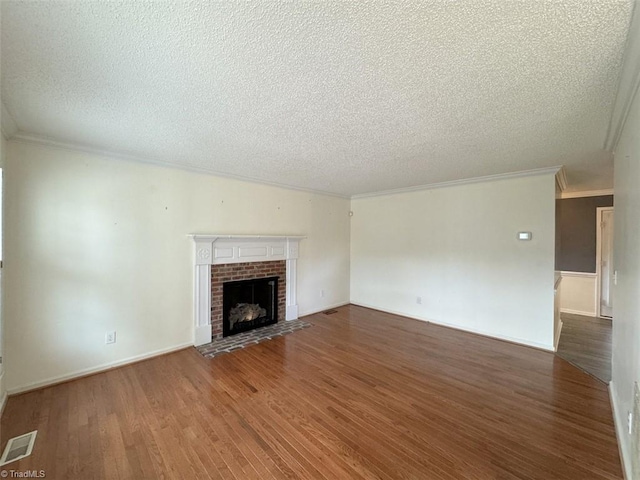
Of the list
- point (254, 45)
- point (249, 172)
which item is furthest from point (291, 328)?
point (254, 45)

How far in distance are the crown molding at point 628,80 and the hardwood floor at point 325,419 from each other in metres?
2.43

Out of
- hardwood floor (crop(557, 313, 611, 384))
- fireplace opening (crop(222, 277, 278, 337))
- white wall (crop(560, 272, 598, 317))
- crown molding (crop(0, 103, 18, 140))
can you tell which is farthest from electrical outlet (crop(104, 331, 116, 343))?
white wall (crop(560, 272, 598, 317))

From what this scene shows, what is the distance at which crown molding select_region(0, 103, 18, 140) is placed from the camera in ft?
6.55

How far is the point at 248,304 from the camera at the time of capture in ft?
14.0

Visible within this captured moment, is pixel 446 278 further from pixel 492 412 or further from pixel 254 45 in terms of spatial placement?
pixel 254 45

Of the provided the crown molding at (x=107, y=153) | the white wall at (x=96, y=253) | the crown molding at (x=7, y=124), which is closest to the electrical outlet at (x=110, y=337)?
the white wall at (x=96, y=253)

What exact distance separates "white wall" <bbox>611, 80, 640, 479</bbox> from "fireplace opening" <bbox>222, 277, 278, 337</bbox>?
4011 mm

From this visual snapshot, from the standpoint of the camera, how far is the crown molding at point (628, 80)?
1.14 m

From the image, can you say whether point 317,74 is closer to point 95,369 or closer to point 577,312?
point 95,369

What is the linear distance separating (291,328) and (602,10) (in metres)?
4.34

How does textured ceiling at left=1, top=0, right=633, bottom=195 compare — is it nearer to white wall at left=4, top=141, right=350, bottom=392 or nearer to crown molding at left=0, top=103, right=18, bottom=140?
crown molding at left=0, top=103, right=18, bottom=140

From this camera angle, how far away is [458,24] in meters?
1.15

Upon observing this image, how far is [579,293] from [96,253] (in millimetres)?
8146

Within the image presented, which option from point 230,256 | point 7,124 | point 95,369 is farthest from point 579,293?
point 7,124
